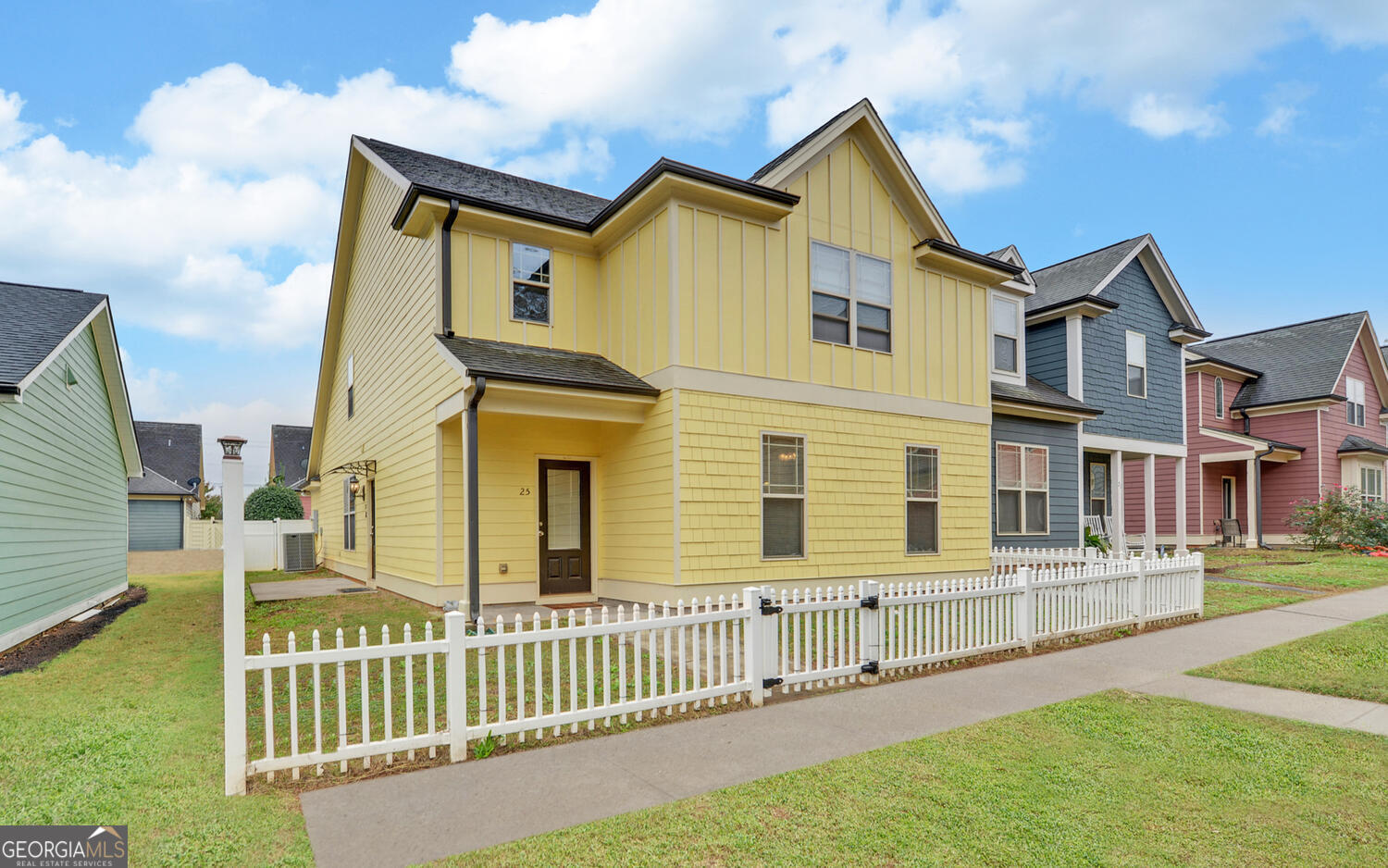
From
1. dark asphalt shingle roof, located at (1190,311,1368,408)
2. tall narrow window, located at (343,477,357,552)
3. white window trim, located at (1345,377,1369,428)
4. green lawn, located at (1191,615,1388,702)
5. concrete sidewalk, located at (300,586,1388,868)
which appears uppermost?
dark asphalt shingle roof, located at (1190,311,1368,408)

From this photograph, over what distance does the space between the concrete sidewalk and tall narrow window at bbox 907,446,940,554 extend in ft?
15.9

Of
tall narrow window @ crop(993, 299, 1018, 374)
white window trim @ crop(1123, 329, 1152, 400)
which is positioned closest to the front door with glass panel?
tall narrow window @ crop(993, 299, 1018, 374)

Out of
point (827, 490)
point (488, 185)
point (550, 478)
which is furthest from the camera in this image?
point (488, 185)

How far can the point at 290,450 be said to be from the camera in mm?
39844

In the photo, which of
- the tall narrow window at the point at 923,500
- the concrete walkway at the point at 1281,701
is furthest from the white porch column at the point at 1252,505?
the concrete walkway at the point at 1281,701

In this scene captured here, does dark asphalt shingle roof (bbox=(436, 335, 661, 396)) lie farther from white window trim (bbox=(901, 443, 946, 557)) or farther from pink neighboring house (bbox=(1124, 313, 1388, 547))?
pink neighboring house (bbox=(1124, 313, 1388, 547))

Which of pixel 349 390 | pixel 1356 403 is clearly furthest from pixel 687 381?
pixel 1356 403

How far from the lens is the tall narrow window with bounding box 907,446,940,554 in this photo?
12438 millimetres

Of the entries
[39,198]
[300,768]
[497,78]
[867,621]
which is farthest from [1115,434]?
[39,198]

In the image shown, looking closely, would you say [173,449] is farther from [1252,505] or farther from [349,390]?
[1252,505]

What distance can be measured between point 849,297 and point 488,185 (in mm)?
6478

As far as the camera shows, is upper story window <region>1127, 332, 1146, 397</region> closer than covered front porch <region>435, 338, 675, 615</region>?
No

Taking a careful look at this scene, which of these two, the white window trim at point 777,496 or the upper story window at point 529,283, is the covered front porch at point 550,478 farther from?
the white window trim at point 777,496

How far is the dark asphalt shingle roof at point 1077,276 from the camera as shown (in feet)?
55.9
